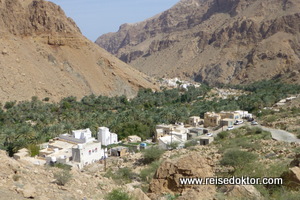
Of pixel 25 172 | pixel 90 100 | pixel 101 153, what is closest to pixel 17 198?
pixel 25 172

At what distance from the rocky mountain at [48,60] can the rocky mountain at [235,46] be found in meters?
41.8

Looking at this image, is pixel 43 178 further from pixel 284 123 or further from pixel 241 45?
pixel 241 45

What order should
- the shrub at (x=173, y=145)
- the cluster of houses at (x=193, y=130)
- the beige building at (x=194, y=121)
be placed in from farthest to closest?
the beige building at (x=194, y=121) < the cluster of houses at (x=193, y=130) < the shrub at (x=173, y=145)

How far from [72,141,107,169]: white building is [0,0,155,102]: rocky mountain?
105ft

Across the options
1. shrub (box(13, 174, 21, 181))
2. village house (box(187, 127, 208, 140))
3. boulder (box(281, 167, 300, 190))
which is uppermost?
shrub (box(13, 174, 21, 181))

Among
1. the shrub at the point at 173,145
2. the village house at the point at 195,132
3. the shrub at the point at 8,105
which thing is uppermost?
the shrub at the point at 8,105

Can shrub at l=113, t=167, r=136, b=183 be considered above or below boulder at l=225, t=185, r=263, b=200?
below

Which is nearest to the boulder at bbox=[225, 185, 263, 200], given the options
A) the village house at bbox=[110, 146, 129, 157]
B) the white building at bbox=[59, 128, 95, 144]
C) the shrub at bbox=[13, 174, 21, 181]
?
the shrub at bbox=[13, 174, 21, 181]

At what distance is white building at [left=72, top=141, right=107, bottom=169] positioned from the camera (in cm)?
2584

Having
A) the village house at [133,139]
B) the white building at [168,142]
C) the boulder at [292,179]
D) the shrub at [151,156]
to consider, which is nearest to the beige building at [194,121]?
the village house at [133,139]

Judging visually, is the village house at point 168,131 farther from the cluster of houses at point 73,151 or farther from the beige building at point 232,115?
the beige building at point 232,115

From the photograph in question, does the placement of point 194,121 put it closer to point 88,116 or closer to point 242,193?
point 88,116

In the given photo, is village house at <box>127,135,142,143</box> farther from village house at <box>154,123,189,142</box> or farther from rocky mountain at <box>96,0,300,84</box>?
rocky mountain at <box>96,0,300,84</box>

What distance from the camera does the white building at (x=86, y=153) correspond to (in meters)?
25.8
